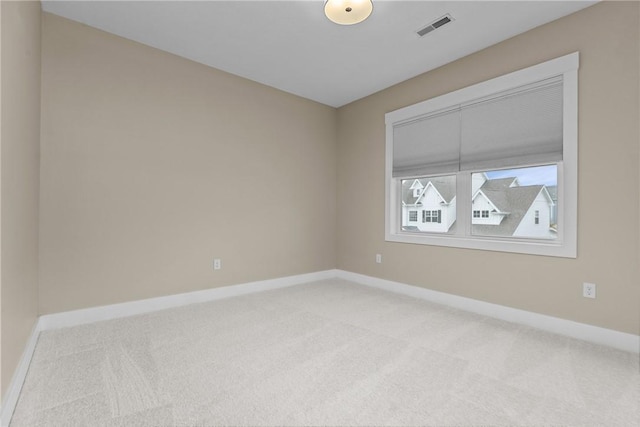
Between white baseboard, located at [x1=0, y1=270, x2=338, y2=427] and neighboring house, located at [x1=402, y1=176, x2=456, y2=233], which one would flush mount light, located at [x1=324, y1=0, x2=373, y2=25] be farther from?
white baseboard, located at [x1=0, y1=270, x2=338, y2=427]

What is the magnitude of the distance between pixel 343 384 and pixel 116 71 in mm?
3335

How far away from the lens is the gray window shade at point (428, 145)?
328 cm

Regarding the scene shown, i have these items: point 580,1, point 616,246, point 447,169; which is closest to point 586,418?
point 616,246

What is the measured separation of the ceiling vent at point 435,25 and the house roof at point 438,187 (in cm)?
153

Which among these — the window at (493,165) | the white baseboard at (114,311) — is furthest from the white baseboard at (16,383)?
the window at (493,165)

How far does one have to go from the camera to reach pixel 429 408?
4.96 ft

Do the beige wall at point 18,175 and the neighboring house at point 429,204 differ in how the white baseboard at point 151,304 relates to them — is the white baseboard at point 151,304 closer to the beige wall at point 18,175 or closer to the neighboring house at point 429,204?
the beige wall at point 18,175

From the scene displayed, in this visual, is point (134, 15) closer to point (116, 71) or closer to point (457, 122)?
point (116, 71)

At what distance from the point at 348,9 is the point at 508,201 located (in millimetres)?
2307

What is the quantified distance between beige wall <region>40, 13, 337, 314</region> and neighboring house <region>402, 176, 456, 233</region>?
1.45 metres

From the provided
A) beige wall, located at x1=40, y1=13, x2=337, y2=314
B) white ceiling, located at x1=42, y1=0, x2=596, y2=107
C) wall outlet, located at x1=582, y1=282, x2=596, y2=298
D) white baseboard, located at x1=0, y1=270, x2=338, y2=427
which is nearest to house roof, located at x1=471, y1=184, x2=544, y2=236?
wall outlet, located at x1=582, y1=282, x2=596, y2=298

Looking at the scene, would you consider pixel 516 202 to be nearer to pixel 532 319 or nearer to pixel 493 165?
pixel 493 165

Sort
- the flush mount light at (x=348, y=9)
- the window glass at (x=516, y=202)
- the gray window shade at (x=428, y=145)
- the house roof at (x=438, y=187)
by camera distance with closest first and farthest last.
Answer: the flush mount light at (x=348, y=9) → the window glass at (x=516, y=202) → the gray window shade at (x=428, y=145) → the house roof at (x=438, y=187)

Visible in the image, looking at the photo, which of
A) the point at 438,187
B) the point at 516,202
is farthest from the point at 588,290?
the point at 438,187
